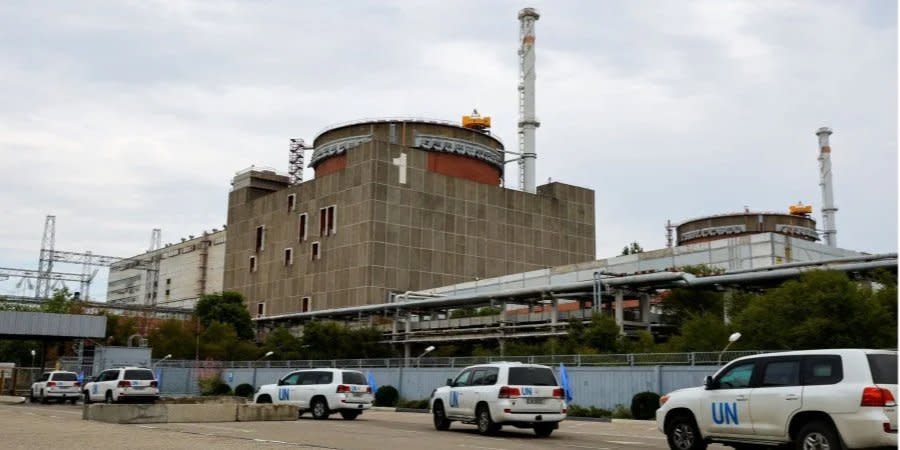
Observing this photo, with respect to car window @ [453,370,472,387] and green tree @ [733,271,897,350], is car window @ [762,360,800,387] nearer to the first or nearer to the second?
car window @ [453,370,472,387]

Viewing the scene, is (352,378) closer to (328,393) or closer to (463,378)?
(328,393)

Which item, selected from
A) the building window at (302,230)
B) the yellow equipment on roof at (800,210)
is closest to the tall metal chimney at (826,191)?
the yellow equipment on roof at (800,210)

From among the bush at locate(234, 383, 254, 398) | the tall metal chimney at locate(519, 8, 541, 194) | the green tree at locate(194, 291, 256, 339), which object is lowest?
the bush at locate(234, 383, 254, 398)

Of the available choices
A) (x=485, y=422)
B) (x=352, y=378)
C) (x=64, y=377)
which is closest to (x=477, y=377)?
(x=485, y=422)

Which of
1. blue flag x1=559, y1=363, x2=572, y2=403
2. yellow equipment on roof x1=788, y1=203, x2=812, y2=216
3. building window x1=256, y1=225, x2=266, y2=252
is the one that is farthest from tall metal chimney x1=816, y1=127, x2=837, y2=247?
blue flag x1=559, y1=363, x2=572, y2=403

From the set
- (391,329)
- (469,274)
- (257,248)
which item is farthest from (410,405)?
(257,248)

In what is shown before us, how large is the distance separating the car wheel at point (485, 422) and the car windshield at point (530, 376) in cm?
99

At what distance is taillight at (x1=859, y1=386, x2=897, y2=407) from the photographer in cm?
1272

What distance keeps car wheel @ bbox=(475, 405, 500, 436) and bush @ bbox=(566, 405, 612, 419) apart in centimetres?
1061

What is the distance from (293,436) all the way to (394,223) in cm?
6790

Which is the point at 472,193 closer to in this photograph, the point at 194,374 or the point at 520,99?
the point at 520,99

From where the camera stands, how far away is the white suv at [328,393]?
27672 millimetres

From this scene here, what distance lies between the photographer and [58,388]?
133ft

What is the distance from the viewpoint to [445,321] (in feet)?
217
